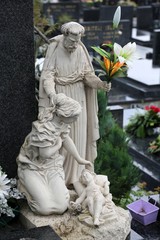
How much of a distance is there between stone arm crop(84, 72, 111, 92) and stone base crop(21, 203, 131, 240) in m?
1.22

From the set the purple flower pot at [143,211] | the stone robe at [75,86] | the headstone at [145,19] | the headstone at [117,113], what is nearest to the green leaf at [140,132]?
the headstone at [117,113]

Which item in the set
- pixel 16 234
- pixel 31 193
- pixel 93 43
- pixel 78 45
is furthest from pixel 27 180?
pixel 93 43

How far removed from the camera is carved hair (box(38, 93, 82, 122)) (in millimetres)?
5211

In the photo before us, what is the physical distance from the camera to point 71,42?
215 inches

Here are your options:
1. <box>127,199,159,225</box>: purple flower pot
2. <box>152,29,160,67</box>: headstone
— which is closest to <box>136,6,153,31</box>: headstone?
<box>152,29,160,67</box>: headstone

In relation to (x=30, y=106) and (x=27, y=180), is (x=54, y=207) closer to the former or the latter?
(x=27, y=180)

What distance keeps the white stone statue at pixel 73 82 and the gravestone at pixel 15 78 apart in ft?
0.99

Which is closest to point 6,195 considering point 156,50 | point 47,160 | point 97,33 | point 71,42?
point 47,160

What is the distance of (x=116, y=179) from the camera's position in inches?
276

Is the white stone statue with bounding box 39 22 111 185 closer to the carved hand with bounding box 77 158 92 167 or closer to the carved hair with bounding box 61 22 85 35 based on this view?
the carved hair with bounding box 61 22 85 35

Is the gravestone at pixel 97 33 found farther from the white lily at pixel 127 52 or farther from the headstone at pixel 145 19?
the white lily at pixel 127 52

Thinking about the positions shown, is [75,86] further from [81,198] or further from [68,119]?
[81,198]

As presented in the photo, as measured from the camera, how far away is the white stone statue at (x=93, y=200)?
5.26 meters

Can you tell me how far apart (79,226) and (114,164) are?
6.60 ft
